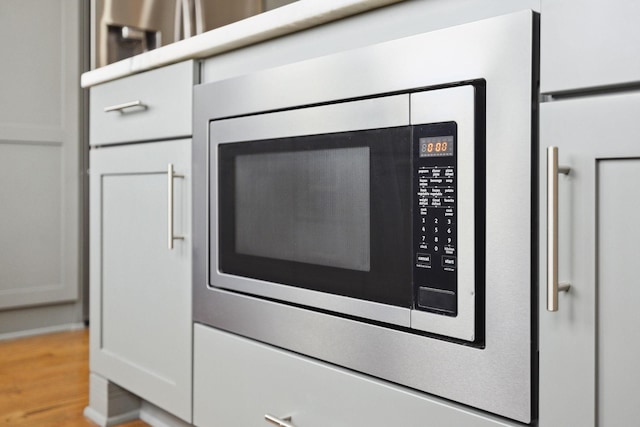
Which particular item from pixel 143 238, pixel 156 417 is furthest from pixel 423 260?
pixel 156 417

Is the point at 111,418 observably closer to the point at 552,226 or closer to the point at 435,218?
the point at 435,218

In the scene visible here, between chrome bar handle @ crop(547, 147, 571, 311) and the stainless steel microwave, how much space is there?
0.19ft

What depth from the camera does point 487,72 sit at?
755 millimetres

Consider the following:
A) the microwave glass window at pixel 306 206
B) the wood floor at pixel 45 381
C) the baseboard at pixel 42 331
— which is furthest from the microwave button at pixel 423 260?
the baseboard at pixel 42 331

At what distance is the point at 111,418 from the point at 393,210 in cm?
110

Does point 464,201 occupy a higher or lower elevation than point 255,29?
lower

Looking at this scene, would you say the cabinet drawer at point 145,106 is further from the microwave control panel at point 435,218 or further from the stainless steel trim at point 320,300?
the microwave control panel at point 435,218

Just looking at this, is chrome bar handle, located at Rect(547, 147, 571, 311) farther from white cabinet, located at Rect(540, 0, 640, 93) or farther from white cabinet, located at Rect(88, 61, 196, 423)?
white cabinet, located at Rect(88, 61, 196, 423)

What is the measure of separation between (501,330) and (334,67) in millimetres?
467

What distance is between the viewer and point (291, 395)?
1043 mm

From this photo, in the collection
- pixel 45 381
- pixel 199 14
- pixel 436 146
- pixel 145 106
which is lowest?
pixel 45 381

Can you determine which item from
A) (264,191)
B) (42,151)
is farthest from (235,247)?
(42,151)

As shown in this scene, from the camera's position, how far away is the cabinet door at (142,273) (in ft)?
4.30

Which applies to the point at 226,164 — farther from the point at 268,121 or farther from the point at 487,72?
the point at 487,72
